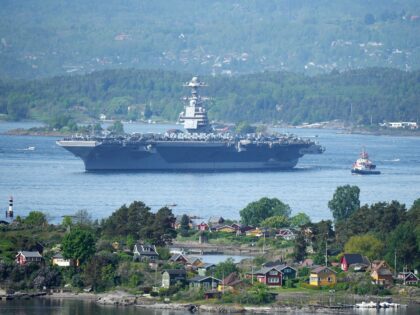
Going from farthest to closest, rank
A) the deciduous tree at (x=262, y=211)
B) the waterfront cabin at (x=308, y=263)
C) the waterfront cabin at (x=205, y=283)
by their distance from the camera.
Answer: the deciduous tree at (x=262, y=211) < the waterfront cabin at (x=308, y=263) < the waterfront cabin at (x=205, y=283)

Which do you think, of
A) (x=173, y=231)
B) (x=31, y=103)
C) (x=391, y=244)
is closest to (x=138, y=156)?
(x=173, y=231)

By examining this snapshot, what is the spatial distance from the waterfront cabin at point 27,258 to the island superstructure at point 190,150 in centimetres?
4433

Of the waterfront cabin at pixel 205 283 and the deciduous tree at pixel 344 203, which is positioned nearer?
the waterfront cabin at pixel 205 283

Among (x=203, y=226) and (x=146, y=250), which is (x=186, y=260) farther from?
(x=203, y=226)

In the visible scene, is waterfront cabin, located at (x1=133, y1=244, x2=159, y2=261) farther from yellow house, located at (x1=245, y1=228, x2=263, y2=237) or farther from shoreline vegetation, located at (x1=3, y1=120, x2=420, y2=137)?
shoreline vegetation, located at (x1=3, y1=120, x2=420, y2=137)

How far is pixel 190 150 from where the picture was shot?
3898 inches

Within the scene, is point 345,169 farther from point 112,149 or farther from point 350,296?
point 350,296

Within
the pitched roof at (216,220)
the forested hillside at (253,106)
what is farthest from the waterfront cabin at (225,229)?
the forested hillside at (253,106)

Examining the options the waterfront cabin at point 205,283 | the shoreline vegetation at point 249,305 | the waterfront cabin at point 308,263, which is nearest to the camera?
the shoreline vegetation at point 249,305

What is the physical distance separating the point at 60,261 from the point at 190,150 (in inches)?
1991

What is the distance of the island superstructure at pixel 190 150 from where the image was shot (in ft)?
311

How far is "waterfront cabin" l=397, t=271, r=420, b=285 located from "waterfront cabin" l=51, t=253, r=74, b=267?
359 inches

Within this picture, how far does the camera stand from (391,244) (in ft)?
163

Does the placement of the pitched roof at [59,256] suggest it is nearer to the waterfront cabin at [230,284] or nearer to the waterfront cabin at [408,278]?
the waterfront cabin at [230,284]
